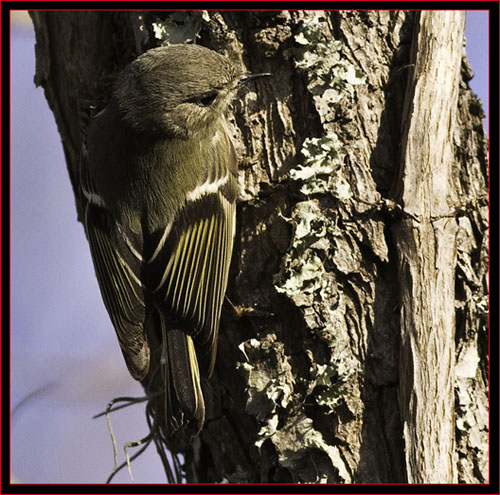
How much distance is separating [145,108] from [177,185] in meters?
0.28

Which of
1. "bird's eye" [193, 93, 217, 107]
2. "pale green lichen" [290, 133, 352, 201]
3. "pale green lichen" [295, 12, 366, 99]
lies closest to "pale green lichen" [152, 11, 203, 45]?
"bird's eye" [193, 93, 217, 107]

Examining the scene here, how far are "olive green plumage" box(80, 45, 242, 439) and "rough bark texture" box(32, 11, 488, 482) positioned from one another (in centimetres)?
8

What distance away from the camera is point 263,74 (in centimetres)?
212

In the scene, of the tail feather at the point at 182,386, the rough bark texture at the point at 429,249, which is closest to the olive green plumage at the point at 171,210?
the tail feather at the point at 182,386

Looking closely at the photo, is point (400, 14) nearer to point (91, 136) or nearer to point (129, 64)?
point (129, 64)

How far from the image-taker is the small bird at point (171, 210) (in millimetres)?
2145

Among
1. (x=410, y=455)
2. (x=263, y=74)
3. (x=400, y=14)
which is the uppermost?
(x=400, y=14)

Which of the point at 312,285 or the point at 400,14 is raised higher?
the point at 400,14

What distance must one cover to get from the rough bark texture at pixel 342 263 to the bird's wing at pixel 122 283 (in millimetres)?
274

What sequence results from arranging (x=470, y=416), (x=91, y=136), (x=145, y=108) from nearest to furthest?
(x=470, y=416) < (x=145, y=108) < (x=91, y=136)

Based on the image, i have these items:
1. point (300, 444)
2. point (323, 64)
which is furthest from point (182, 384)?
point (323, 64)

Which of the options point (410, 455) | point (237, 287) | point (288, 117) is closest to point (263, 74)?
point (288, 117)

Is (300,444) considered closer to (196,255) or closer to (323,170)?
(196,255)

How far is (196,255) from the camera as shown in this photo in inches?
88.1
